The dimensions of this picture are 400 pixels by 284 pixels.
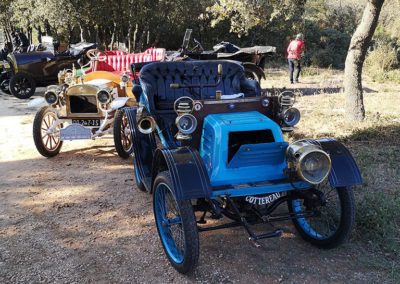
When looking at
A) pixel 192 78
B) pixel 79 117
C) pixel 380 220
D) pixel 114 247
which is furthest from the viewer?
pixel 79 117

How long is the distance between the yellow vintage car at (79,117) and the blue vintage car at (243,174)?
2243mm

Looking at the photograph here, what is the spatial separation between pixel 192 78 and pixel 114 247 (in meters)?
2.58

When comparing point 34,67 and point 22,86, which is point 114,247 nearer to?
point 22,86

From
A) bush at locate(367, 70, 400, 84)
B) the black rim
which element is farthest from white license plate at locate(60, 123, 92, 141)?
bush at locate(367, 70, 400, 84)

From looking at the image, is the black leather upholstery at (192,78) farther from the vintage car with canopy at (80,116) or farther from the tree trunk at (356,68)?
the tree trunk at (356,68)

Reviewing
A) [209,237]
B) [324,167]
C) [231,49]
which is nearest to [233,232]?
[209,237]

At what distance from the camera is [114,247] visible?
3275 mm

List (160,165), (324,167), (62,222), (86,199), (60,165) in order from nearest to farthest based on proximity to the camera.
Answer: (324,167) → (160,165) → (62,222) → (86,199) → (60,165)

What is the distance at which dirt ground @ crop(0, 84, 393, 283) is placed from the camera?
2848 millimetres

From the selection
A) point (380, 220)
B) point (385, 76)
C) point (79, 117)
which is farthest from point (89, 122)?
point (385, 76)

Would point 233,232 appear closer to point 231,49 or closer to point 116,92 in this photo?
point 116,92

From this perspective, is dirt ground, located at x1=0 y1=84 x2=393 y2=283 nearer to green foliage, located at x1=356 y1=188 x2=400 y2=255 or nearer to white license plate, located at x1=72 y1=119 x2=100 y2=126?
green foliage, located at x1=356 y1=188 x2=400 y2=255

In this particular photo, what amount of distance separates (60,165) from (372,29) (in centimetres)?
569

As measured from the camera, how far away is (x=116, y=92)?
6.63 metres
